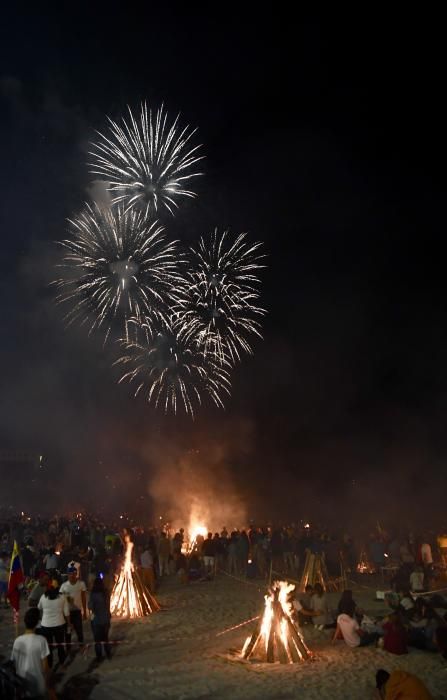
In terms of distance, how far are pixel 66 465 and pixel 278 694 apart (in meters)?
70.9

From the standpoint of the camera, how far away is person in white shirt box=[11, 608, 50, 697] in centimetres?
620

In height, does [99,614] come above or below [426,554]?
below

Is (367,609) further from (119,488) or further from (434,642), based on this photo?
(119,488)

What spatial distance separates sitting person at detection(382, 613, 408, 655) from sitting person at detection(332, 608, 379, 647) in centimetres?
44

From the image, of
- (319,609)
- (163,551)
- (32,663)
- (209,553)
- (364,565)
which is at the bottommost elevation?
(319,609)

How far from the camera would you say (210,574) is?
723 inches

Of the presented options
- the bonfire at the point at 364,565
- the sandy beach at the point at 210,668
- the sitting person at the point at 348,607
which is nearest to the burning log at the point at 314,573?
the sandy beach at the point at 210,668

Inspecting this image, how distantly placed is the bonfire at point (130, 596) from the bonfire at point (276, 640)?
4.26m

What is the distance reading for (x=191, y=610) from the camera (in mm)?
13766

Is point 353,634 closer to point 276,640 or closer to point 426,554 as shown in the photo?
point 276,640

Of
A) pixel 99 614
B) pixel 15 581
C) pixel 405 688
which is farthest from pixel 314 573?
pixel 405 688

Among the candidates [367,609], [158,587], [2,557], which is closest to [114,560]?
[158,587]

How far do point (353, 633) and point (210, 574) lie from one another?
8.73 meters

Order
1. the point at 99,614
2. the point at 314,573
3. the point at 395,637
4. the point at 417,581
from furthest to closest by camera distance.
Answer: the point at 314,573 < the point at 417,581 < the point at 395,637 < the point at 99,614
